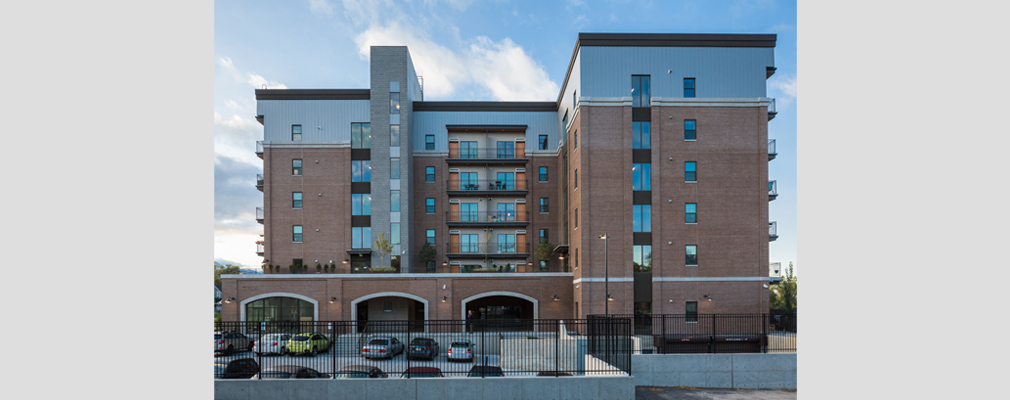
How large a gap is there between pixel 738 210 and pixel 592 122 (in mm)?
10637

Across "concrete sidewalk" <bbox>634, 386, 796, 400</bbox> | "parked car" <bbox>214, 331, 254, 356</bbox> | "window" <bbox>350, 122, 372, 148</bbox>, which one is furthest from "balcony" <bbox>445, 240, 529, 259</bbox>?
"concrete sidewalk" <bbox>634, 386, 796, 400</bbox>

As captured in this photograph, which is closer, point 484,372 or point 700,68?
point 484,372

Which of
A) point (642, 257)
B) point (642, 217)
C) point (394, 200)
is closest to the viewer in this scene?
point (642, 257)

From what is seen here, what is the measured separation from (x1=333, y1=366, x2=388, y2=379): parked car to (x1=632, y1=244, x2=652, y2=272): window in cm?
2019

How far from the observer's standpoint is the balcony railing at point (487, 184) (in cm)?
4506

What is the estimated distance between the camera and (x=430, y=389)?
15.8 m

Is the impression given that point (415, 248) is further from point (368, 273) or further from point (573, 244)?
point (573, 244)

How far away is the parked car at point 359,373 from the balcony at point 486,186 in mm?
A: 27133

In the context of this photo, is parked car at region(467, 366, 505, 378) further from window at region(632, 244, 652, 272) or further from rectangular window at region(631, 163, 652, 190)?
rectangular window at region(631, 163, 652, 190)

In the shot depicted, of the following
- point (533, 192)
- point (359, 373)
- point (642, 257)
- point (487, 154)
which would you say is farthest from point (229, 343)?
point (533, 192)

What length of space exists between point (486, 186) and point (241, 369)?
29.6 m

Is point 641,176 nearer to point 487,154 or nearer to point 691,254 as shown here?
point 691,254

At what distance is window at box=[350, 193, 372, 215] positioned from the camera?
142 ft

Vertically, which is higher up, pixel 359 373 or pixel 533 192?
pixel 533 192
